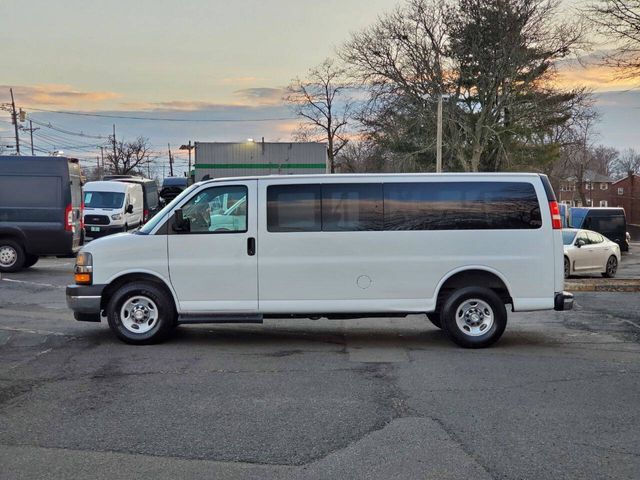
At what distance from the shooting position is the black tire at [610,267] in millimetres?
20734

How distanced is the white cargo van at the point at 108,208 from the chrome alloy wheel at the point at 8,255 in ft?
36.4

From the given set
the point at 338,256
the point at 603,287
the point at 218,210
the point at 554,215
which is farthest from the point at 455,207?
the point at 603,287

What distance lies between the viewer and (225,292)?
8328 millimetres

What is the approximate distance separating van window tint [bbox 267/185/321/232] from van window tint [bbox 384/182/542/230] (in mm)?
898

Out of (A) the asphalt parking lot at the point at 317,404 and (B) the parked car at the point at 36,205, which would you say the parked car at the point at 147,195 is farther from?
(A) the asphalt parking lot at the point at 317,404

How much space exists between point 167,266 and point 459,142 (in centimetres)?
3317

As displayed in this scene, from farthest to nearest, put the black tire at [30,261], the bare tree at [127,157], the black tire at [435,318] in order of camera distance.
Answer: the bare tree at [127,157], the black tire at [30,261], the black tire at [435,318]

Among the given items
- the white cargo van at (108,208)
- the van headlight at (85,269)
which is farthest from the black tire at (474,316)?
the white cargo van at (108,208)

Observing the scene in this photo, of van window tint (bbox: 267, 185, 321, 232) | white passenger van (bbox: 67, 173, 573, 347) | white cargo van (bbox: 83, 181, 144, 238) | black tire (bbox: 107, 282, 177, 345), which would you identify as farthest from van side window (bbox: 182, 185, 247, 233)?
white cargo van (bbox: 83, 181, 144, 238)

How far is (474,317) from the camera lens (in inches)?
330

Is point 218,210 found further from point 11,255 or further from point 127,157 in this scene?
point 127,157

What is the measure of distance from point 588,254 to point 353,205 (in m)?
13.9

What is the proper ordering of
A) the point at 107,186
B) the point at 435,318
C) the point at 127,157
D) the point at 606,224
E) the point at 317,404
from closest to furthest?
the point at 317,404 < the point at 435,318 < the point at 107,186 < the point at 606,224 < the point at 127,157

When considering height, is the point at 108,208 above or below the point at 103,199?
below
